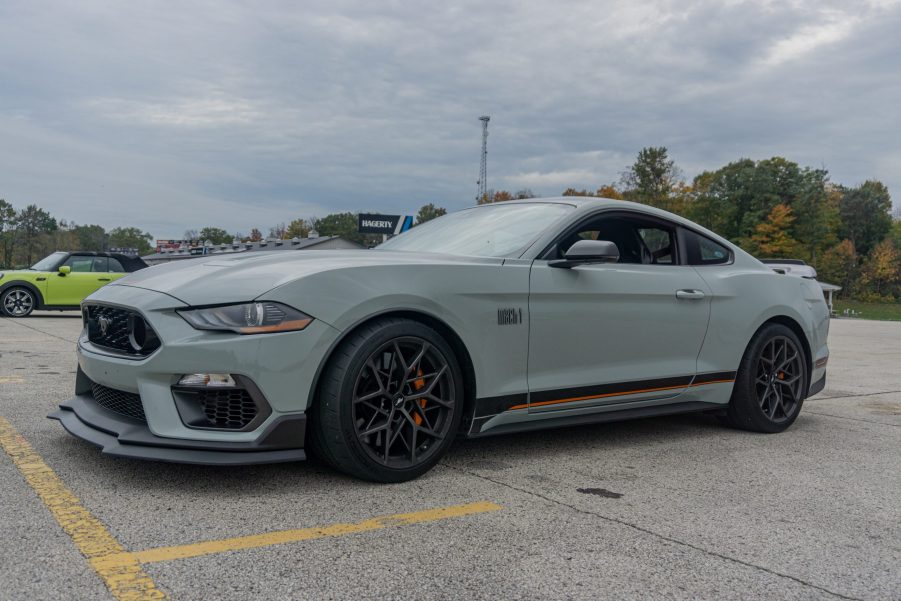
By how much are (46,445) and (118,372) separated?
939mm

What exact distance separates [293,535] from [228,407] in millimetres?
655

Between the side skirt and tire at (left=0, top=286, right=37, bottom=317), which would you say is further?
tire at (left=0, top=286, right=37, bottom=317)

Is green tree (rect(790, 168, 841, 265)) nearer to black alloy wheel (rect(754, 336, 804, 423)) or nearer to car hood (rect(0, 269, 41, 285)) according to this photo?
car hood (rect(0, 269, 41, 285))

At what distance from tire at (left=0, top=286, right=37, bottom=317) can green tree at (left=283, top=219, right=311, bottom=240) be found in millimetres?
87821

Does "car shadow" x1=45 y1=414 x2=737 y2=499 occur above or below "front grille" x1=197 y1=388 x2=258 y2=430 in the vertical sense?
below

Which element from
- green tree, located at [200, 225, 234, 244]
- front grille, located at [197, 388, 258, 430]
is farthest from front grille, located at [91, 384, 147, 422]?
green tree, located at [200, 225, 234, 244]

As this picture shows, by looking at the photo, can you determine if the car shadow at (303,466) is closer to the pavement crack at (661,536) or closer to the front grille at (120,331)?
the pavement crack at (661,536)

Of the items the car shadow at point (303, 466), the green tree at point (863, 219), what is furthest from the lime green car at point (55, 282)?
the green tree at point (863, 219)

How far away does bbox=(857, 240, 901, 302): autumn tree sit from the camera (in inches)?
3155

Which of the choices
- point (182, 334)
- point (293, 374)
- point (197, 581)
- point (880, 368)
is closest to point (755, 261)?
point (293, 374)

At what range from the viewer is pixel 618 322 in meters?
4.07

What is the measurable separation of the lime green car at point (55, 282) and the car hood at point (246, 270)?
12484mm

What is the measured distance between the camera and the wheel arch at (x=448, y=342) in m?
3.15

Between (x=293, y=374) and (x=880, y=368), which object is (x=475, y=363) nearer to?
(x=293, y=374)
